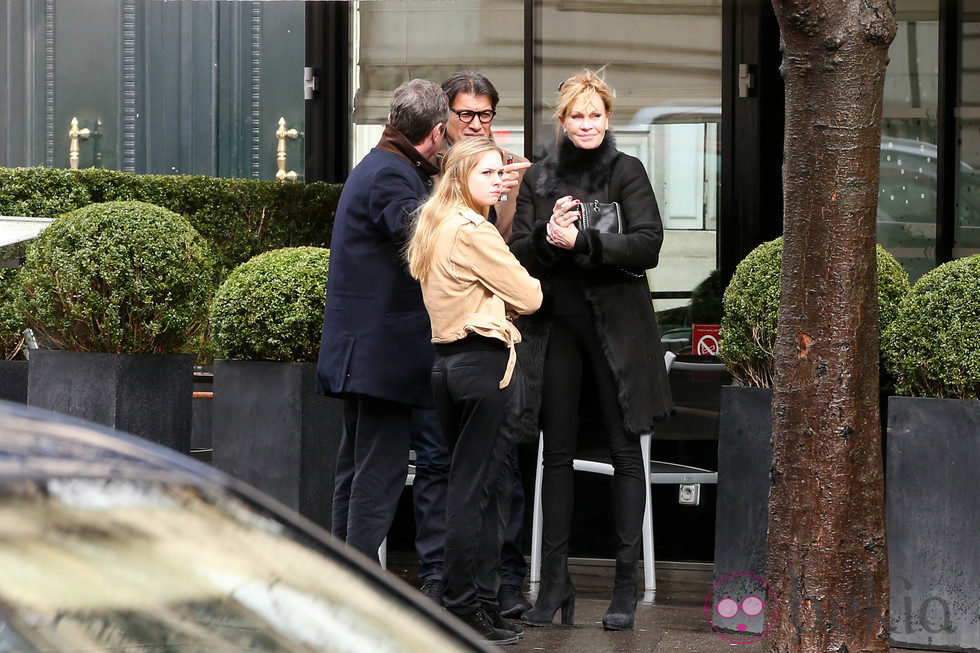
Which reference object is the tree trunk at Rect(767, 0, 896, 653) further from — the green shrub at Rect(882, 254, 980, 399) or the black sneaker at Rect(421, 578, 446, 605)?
the black sneaker at Rect(421, 578, 446, 605)

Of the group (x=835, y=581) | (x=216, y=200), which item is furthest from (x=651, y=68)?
(x=835, y=581)

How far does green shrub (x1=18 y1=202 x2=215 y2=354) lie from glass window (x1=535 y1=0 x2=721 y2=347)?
2.92 metres

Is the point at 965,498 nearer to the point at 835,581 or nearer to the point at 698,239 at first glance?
the point at 835,581

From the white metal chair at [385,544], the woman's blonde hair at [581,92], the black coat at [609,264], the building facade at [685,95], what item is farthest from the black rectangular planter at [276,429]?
the building facade at [685,95]

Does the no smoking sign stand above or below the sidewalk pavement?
above

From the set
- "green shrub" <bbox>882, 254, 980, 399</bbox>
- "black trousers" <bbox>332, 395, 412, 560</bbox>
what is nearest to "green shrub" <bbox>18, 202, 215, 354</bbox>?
"black trousers" <bbox>332, 395, 412, 560</bbox>

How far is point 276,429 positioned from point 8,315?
1.61 meters

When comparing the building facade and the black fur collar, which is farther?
the building facade

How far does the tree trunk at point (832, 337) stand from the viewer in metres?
3.97

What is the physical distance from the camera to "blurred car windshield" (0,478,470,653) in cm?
146

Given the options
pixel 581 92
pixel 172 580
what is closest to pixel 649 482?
pixel 581 92

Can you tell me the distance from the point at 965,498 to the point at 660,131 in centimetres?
378

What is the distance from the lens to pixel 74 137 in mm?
11328

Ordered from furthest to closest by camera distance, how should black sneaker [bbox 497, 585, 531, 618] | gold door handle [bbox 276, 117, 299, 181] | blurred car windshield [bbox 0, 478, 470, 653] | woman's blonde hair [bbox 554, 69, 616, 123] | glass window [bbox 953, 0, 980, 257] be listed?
gold door handle [bbox 276, 117, 299, 181] → glass window [bbox 953, 0, 980, 257] → black sneaker [bbox 497, 585, 531, 618] → woman's blonde hair [bbox 554, 69, 616, 123] → blurred car windshield [bbox 0, 478, 470, 653]
